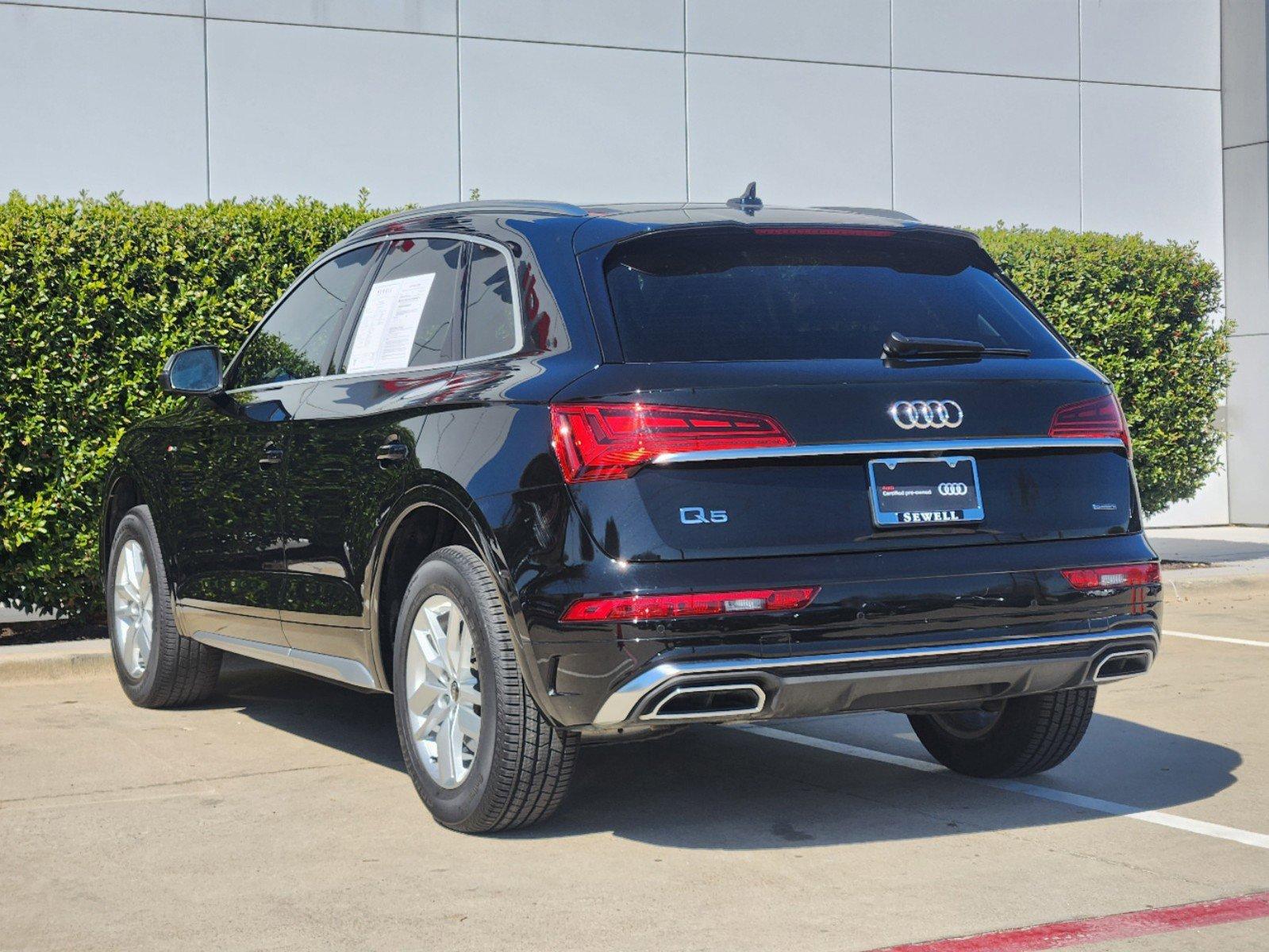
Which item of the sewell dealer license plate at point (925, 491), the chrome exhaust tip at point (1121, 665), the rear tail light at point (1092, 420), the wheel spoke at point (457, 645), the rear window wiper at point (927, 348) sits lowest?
the chrome exhaust tip at point (1121, 665)

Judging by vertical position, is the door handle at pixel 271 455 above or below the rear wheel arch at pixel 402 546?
above

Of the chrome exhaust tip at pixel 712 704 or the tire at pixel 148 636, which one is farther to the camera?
the tire at pixel 148 636

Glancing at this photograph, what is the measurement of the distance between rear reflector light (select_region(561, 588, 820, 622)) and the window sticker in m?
1.47

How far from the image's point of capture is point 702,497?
178 inches

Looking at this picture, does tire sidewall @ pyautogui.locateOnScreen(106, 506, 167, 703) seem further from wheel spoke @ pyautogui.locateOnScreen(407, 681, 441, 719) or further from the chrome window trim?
wheel spoke @ pyautogui.locateOnScreen(407, 681, 441, 719)

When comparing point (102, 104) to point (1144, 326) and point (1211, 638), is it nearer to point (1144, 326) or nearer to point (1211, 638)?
point (1144, 326)

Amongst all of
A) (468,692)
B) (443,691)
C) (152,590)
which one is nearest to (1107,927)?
(468,692)

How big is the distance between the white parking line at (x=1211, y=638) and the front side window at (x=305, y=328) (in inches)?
211

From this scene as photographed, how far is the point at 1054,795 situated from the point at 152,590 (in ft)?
12.7

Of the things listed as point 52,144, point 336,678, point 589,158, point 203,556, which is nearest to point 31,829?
point 336,678

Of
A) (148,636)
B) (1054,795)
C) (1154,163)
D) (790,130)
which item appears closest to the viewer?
(1054,795)

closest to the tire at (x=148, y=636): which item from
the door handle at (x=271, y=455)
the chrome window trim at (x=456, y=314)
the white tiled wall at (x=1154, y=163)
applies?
the chrome window trim at (x=456, y=314)

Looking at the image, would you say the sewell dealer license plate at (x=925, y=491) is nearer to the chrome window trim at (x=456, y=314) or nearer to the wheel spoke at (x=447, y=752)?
the chrome window trim at (x=456, y=314)

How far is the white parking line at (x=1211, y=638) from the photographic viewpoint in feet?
30.4
